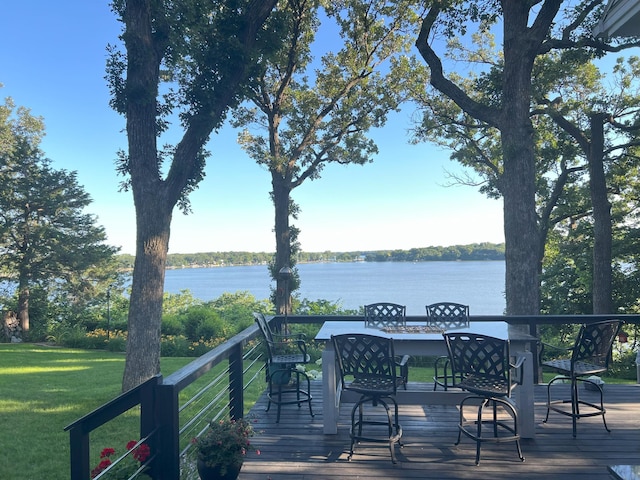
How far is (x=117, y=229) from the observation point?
1953 centimetres

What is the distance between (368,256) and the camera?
136ft

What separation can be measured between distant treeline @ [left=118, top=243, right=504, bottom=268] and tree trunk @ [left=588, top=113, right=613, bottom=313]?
12919mm

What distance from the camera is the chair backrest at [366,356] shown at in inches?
126

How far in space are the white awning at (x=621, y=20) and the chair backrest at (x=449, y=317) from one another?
9.59 ft

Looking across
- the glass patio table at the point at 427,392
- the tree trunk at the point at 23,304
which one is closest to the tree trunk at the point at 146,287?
the glass patio table at the point at 427,392

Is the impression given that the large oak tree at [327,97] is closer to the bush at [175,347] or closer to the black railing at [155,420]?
the bush at [175,347]

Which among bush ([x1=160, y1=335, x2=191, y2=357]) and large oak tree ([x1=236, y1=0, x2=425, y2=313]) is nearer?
large oak tree ([x1=236, y1=0, x2=425, y2=313])

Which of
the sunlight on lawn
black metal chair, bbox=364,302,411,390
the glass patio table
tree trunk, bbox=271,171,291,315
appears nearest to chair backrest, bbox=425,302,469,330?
black metal chair, bbox=364,302,411,390

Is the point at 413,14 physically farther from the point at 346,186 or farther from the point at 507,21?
the point at 346,186

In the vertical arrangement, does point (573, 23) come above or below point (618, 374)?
above

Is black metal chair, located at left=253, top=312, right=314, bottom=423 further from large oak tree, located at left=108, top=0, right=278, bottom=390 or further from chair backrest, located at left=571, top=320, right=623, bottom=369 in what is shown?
large oak tree, located at left=108, top=0, right=278, bottom=390

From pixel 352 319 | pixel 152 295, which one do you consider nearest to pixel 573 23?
pixel 352 319

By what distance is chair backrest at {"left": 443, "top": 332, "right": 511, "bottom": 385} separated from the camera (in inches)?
122

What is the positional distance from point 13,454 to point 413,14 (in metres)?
12.4
